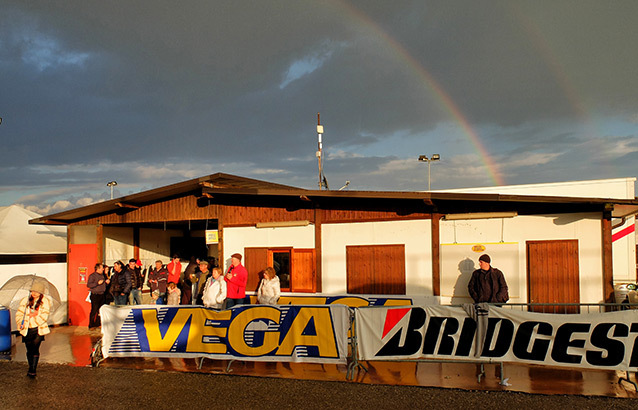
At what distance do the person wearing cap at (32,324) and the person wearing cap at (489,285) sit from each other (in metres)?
8.08

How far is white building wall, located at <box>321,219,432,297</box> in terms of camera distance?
11.6m

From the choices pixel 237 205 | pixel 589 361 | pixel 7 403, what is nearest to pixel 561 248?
pixel 589 361

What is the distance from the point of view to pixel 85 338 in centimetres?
1323

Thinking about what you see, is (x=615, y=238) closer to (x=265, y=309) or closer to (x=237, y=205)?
(x=237, y=205)

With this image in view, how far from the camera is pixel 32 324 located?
30.5 ft

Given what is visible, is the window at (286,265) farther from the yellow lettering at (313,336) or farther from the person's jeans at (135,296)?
the yellow lettering at (313,336)

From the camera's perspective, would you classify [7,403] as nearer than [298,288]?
Yes

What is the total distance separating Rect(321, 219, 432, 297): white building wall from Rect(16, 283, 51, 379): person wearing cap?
6.06 metres

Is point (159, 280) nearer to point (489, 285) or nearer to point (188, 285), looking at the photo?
point (188, 285)

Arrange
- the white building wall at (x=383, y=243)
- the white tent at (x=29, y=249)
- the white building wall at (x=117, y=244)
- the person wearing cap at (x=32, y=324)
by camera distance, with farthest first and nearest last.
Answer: the white building wall at (x=117, y=244) < the white tent at (x=29, y=249) < the white building wall at (x=383, y=243) < the person wearing cap at (x=32, y=324)

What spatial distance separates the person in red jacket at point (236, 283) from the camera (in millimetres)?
11016

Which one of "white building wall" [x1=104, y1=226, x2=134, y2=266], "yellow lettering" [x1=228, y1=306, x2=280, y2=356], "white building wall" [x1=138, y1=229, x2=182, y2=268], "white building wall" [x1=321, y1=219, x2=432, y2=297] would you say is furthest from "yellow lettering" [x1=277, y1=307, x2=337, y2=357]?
A: "white building wall" [x1=138, y1=229, x2=182, y2=268]

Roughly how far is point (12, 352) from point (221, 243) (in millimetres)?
5332

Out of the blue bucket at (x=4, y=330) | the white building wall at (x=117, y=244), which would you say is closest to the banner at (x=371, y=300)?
the blue bucket at (x=4, y=330)
